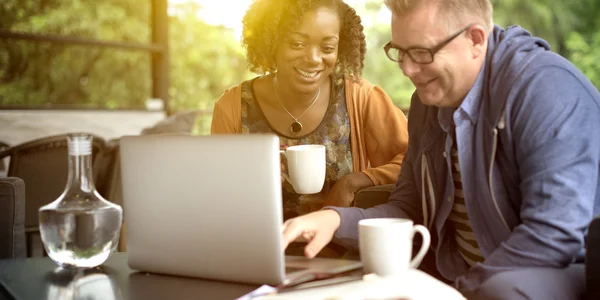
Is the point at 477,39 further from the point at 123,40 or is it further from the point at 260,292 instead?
the point at 123,40

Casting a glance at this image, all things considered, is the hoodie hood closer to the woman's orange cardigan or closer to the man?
the man

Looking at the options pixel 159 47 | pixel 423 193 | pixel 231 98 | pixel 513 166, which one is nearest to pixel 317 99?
pixel 231 98

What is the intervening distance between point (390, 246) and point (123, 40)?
1185 cm

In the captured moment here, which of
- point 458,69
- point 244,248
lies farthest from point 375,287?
point 458,69

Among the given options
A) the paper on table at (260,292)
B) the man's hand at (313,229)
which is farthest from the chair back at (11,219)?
the paper on table at (260,292)

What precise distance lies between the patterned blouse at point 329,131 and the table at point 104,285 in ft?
2.85

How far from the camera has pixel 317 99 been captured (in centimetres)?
238

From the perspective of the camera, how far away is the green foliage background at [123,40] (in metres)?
11.0

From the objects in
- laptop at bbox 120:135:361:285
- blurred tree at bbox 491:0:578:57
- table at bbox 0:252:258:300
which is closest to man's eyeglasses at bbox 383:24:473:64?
laptop at bbox 120:135:361:285

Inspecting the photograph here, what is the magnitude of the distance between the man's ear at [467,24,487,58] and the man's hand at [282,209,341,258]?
0.48 m

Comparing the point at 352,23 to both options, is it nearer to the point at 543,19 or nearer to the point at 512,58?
the point at 512,58

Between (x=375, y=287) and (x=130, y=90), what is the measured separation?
40.7ft

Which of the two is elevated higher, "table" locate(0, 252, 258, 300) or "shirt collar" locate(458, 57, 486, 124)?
"shirt collar" locate(458, 57, 486, 124)

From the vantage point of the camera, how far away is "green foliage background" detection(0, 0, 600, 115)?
36.1 feet
